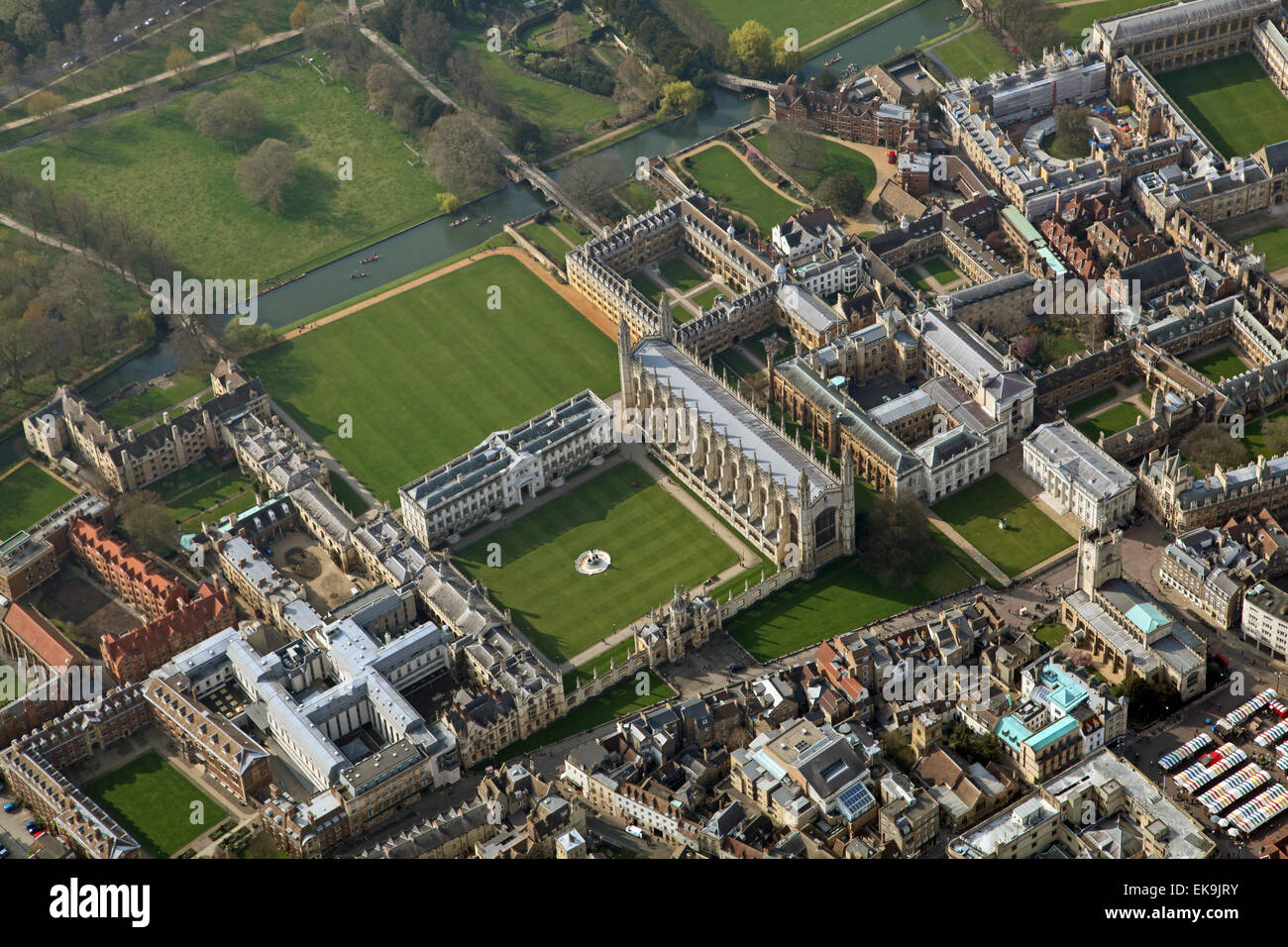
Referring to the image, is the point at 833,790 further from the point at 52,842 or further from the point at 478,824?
the point at 52,842
